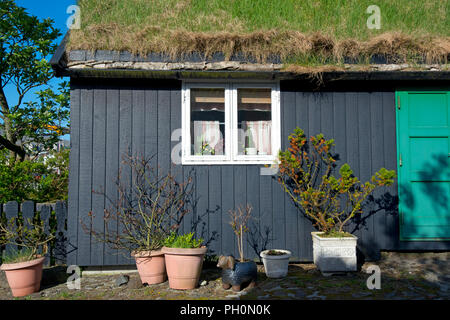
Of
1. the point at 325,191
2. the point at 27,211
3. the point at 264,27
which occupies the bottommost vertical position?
the point at 27,211

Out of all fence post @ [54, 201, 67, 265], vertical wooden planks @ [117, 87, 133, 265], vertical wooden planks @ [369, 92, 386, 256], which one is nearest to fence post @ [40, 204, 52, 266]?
fence post @ [54, 201, 67, 265]

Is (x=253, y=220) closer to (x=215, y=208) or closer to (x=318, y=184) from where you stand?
(x=215, y=208)

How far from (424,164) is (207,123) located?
3.57m

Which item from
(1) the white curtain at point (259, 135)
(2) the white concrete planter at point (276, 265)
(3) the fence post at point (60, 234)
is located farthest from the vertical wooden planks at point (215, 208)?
(3) the fence post at point (60, 234)

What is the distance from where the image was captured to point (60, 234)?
557cm

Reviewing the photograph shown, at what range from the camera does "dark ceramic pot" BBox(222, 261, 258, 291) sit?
430cm

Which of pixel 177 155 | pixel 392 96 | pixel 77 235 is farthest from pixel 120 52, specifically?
pixel 392 96

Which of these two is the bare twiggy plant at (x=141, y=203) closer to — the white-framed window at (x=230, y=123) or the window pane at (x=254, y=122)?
the white-framed window at (x=230, y=123)

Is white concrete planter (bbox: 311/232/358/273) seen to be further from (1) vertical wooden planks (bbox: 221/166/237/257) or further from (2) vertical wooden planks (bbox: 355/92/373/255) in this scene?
(1) vertical wooden planks (bbox: 221/166/237/257)

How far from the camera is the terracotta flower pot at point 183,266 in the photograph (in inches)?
173

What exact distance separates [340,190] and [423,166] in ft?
5.38

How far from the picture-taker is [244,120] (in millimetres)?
5613

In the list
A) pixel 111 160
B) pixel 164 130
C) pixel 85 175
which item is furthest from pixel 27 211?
pixel 164 130

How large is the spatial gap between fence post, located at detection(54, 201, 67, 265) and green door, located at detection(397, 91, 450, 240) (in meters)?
5.40
